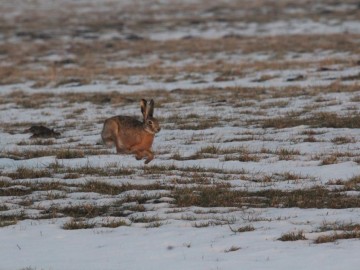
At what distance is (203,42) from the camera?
53.7m

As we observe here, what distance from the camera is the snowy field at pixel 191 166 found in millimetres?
9148

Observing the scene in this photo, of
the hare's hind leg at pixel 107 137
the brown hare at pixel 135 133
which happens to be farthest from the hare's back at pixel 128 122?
the hare's hind leg at pixel 107 137

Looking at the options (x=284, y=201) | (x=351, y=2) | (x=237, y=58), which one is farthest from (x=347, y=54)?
(x=351, y=2)

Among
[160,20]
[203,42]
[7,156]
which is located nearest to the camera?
[7,156]

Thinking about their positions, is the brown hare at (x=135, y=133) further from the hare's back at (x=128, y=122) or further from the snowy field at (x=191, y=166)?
the snowy field at (x=191, y=166)

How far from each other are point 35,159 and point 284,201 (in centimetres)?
658

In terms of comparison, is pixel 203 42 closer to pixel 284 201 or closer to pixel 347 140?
pixel 347 140

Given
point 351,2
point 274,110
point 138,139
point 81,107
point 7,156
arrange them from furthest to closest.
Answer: point 351,2
point 81,107
point 274,110
point 7,156
point 138,139

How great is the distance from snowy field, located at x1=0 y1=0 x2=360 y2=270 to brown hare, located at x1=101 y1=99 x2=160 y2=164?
27cm

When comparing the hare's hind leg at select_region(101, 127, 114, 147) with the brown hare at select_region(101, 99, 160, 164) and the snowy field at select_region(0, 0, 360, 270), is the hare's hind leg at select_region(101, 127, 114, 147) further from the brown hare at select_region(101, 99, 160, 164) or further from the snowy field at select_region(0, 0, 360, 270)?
the snowy field at select_region(0, 0, 360, 270)

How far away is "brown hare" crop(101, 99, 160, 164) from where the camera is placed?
14.6m

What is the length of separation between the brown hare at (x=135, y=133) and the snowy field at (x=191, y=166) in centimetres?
27

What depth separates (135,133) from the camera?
15141mm

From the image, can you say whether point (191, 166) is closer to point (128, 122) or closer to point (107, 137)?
point (128, 122)
